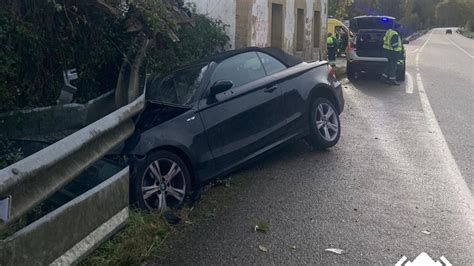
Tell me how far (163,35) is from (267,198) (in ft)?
9.00

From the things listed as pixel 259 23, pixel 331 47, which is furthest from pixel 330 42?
pixel 259 23

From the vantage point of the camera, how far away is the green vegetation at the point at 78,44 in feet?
18.1

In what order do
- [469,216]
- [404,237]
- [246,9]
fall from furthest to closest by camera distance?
[246,9] < [469,216] < [404,237]

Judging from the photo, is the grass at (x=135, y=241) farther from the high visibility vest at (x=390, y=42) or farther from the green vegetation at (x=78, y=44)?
the high visibility vest at (x=390, y=42)

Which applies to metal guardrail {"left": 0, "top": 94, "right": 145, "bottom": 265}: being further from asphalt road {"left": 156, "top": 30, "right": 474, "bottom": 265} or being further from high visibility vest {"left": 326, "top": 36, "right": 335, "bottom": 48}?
high visibility vest {"left": 326, "top": 36, "right": 335, "bottom": 48}

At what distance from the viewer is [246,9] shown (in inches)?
567

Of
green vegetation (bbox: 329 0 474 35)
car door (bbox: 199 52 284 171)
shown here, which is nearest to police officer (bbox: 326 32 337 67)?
car door (bbox: 199 52 284 171)

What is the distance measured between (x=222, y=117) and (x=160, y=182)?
1.14 m

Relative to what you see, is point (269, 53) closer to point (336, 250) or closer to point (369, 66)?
point (336, 250)

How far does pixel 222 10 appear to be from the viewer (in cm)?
1440

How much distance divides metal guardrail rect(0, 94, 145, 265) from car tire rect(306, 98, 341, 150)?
3.33 m

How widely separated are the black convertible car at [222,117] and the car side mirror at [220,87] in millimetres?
11

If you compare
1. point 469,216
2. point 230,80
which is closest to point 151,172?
point 230,80

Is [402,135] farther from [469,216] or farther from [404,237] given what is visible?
[404,237]
